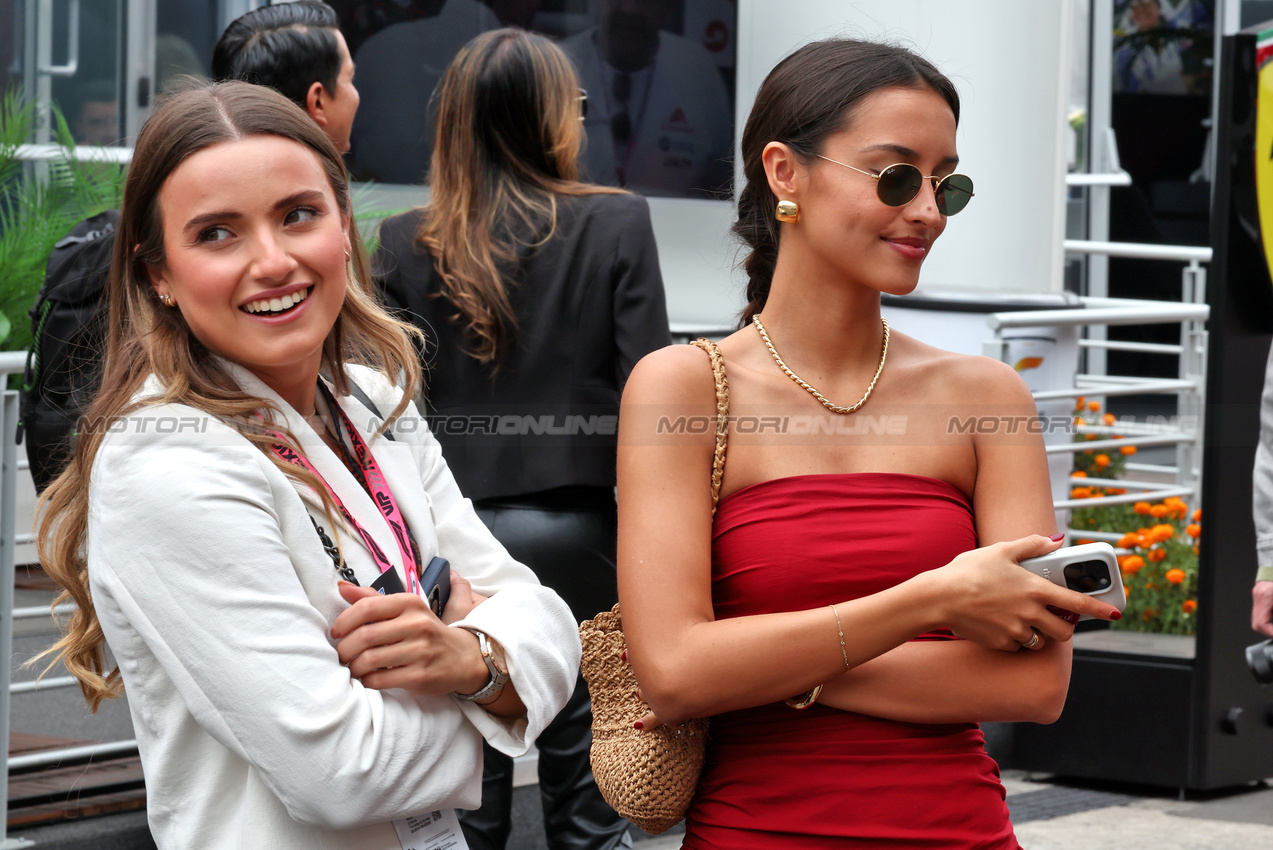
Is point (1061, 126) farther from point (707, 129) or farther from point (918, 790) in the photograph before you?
point (918, 790)

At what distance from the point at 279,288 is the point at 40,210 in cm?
322

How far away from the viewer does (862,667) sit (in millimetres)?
2012

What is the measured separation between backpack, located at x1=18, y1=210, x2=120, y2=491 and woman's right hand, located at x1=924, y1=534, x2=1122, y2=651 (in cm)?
197

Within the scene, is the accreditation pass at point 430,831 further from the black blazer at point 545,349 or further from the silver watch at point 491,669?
the black blazer at point 545,349

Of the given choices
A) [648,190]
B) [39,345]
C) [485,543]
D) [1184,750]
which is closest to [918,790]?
[485,543]

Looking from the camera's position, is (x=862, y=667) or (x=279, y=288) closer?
(x=279, y=288)

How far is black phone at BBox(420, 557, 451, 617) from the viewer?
196cm

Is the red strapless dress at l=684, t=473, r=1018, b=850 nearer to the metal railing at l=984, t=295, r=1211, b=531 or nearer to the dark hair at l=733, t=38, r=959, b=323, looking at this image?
the dark hair at l=733, t=38, r=959, b=323

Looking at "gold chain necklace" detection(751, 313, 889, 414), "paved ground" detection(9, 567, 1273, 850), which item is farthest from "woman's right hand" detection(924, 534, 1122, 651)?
"paved ground" detection(9, 567, 1273, 850)

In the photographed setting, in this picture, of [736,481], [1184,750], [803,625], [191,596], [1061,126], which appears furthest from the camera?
[1061,126]

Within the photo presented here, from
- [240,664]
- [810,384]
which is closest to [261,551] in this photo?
[240,664]

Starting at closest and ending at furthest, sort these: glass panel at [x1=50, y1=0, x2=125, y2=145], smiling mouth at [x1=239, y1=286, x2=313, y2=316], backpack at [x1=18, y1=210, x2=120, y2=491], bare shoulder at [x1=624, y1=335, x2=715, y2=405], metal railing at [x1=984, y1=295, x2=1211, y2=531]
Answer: smiling mouth at [x1=239, y1=286, x2=313, y2=316]
bare shoulder at [x1=624, y1=335, x2=715, y2=405]
backpack at [x1=18, y1=210, x2=120, y2=491]
metal railing at [x1=984, y1=295, x2=1211, y2=531]
glass panel at [x1=50, y1=0, x2=125, y2=145]

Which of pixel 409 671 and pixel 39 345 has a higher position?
pixel 39 345

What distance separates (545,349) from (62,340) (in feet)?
3.81
